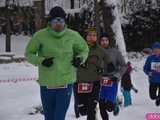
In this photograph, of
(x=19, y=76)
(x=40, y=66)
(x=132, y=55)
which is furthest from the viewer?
(x=132, y=55)

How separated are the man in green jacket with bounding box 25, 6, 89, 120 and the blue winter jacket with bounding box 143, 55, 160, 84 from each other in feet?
15.8

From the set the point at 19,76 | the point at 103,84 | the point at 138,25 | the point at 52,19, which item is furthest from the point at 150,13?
the point at 52,19

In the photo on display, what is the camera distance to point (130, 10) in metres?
27.8

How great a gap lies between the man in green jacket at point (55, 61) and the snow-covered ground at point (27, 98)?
3670mm

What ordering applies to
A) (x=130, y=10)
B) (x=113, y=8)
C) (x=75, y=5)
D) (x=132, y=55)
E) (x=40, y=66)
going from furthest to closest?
(x=75, y=5), (x=130, y=10), (x=132, y=55), (x=113, y=8), (x=40, y=66)

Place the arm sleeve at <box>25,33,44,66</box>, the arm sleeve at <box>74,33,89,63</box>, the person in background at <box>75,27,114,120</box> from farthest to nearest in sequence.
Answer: the person in background at <box>75,27,114,120</box>, the arm sleeve at <box>74,33,89,63</box>, the arm sleeve at <box>25,33,44,66</box>

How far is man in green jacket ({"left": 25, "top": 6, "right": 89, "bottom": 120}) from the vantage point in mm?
6492

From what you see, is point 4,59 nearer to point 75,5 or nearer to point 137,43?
point 137,43

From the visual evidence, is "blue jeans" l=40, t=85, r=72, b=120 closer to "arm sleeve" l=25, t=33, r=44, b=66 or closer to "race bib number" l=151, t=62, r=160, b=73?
"arm sleeve" l=25, t=33, r=44, b=66

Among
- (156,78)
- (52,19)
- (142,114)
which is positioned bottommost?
(142,114)

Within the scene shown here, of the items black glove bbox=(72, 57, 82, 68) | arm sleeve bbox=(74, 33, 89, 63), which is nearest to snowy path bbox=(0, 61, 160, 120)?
arm sleeve bbox=(74, 33, 89, 63)

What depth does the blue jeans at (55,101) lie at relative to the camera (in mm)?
6543

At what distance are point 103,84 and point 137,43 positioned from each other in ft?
60.2

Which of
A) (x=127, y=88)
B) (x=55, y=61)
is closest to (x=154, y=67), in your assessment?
(x=127, y=88)
